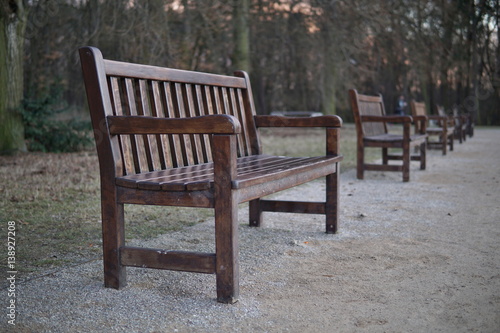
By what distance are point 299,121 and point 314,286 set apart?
1592 millimetres

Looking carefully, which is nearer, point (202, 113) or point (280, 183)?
point (280, 183)

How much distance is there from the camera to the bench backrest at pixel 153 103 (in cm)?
→ 288

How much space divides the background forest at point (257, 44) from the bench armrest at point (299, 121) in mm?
7542

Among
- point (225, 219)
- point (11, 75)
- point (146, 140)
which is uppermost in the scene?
point (11, 75)

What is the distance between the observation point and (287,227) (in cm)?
454

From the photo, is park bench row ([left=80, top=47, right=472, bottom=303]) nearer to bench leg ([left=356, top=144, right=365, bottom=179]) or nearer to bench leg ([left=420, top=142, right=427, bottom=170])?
bench leg ([left=356, top=144, right=365, bottom=179])

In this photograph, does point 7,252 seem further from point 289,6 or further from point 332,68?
point 332,68

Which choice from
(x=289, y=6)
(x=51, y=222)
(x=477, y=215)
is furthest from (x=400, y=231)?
(x=289, y=6)

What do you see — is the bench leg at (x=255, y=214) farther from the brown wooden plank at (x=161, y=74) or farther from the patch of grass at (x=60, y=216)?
the brown wooden plank at (x=161, y=74)

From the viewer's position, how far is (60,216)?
487 cm

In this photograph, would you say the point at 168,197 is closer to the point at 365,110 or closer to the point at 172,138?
the point at 172,138

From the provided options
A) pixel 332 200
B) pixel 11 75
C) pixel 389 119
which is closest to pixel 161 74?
pixel 332 200

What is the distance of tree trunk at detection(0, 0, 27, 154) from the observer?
10.2 metres

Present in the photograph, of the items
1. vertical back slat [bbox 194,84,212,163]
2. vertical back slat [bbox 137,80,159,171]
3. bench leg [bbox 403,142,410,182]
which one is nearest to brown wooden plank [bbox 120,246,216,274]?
vertical back slat [bbox 137,80,159,171]
